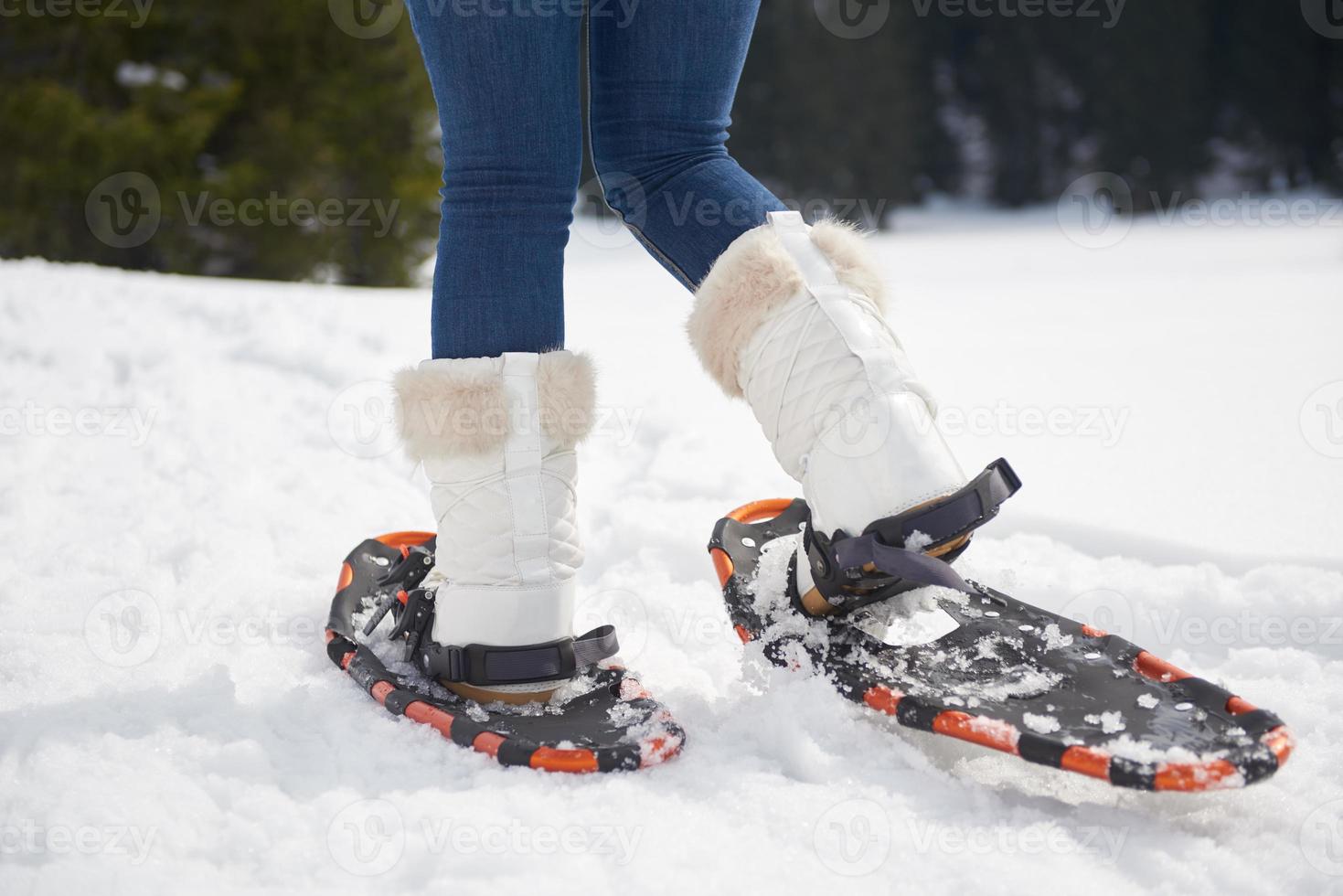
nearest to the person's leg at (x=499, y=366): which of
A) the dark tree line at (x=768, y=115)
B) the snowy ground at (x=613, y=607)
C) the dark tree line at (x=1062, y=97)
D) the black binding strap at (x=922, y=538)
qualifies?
the snowy ground at (x=613, y=607)

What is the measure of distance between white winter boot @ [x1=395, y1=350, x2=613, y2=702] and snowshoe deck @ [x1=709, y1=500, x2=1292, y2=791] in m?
0.20

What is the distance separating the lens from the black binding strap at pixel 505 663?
38.4 inches

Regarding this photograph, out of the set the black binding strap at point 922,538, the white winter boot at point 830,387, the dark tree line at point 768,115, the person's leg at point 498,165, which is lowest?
the black binding strap at point 922,538

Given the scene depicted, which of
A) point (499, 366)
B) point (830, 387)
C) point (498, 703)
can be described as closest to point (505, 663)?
point (498, 703)

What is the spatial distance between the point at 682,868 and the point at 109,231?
18.5 feet

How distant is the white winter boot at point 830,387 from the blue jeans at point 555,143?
68mm

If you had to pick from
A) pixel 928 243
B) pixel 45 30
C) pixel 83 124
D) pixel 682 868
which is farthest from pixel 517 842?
pixel 928 243

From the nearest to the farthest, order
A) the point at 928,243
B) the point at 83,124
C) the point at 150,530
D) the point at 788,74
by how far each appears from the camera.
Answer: the point at 150,530 < the point at 83,124 < the point at 928,243 < the point at 788,74

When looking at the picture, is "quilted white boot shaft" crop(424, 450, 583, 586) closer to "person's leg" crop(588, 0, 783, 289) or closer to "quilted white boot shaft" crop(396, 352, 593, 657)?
"quilted white boot shaft" crop(396, 352, 593, 657)

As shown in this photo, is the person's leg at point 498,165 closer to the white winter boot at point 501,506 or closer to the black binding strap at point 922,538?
the white winter boot at point 501,506

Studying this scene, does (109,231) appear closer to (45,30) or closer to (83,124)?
(83,124)

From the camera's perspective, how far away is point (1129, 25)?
10484mm

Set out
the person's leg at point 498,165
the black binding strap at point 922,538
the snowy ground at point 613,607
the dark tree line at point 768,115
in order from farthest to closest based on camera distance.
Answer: the dark tree line at point 768,115, the person's leg at point 498,165, the black binding strap at point 922,538, the snowy ground at point 613,607

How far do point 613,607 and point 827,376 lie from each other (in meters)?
0.49
